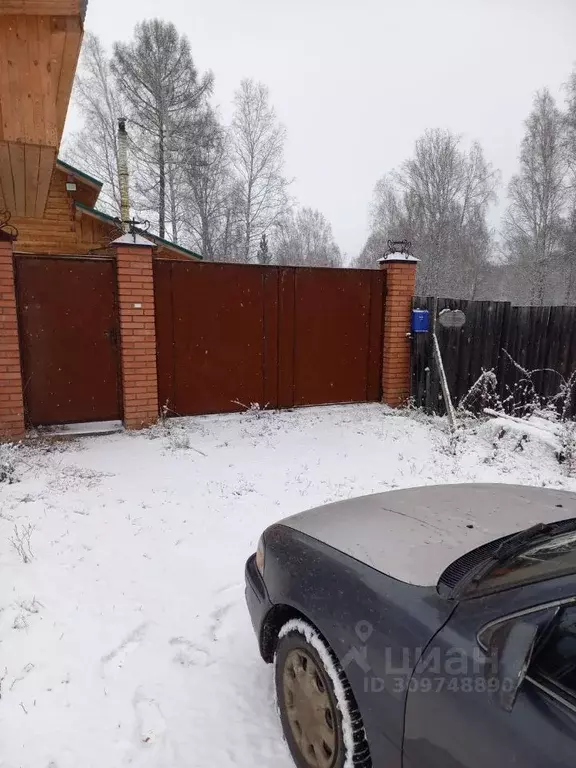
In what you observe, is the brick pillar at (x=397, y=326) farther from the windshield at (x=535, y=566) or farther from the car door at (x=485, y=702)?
the car door at (x=485, y=702)

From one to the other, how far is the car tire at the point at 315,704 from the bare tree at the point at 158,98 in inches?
1014

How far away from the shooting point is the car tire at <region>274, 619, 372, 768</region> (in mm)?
1464

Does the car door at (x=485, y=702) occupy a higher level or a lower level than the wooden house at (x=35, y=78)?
lower

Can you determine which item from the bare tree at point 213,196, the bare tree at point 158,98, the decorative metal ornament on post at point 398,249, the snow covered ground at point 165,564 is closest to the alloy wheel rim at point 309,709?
the snow covered ground at point 165,564

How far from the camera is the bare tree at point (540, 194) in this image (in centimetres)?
2850

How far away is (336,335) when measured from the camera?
690 centimetres

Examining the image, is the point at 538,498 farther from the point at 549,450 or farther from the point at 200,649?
the point at 549,450

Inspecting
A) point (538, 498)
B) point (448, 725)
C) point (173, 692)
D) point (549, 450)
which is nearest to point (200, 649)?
point (173, 692)

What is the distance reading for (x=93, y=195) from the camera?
11.3m

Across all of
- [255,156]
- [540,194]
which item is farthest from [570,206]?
[255,156]

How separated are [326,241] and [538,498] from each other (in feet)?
192

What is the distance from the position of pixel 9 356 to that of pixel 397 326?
5.14 meters

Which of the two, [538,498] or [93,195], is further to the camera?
[93,195]

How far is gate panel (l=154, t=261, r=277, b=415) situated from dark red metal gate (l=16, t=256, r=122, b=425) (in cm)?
63
